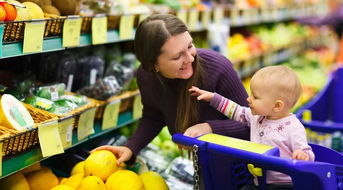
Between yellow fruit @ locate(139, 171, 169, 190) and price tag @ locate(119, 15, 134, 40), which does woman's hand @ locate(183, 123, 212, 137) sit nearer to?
yellow fruit @ locate(139, 171, 169, 190)

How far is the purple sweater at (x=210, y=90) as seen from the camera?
1.96 m

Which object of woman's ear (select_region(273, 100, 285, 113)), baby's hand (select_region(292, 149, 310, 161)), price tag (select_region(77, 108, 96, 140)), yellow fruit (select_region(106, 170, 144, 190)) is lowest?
yellow fruit (select_region(106, 170, 144, 190))

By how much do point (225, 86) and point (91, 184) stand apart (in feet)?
2.20

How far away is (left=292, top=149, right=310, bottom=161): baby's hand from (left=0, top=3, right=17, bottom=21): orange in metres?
1.11

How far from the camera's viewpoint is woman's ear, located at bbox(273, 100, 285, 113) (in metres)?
1.64

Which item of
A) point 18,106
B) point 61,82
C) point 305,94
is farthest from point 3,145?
point 305,94

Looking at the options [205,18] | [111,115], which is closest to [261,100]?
[111,115]

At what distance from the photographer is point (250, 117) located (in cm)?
186

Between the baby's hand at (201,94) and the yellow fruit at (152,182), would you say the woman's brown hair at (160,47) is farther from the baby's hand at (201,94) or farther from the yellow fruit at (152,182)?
the yellow fruit at (152,182)

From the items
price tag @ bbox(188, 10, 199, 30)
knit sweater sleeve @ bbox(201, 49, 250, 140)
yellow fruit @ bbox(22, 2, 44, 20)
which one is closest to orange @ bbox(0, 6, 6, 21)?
yellow fruit @ bbox(22, 2, 44, 20)

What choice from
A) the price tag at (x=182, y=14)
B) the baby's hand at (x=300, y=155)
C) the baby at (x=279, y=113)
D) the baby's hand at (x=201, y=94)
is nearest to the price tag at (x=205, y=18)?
the price tag at (x=182, y=14)

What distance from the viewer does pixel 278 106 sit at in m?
1.65

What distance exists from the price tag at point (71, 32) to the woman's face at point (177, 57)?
18.2 inches

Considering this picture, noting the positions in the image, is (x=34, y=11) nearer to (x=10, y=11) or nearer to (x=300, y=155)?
(x=10, y=11)
